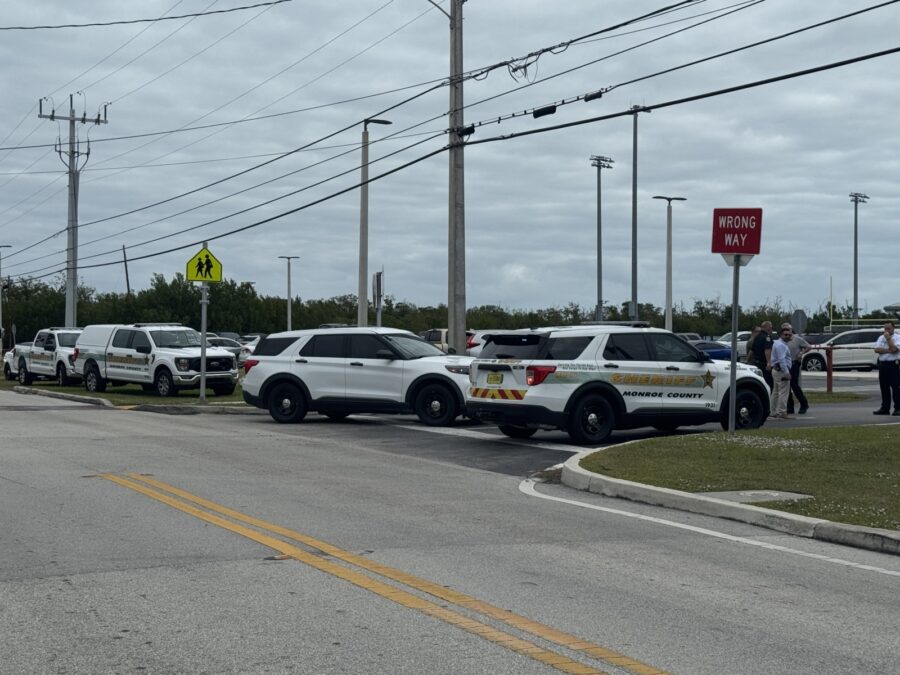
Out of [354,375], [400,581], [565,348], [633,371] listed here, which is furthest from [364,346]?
[400,581]

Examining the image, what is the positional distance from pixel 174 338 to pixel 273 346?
11.0 m

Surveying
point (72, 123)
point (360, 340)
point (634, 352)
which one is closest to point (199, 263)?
point (360, 340)

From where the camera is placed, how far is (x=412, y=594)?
7398 mm

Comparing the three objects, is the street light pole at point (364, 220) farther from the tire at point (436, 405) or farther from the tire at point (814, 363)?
the tire at point (814, 363)

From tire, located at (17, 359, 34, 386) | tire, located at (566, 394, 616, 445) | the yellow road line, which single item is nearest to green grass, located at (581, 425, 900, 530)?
tire, located at (566, 394, 616, 445)

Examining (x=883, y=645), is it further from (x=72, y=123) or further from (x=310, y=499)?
(x=72, y=123)

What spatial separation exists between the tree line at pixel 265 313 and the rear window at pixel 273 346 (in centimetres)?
5291

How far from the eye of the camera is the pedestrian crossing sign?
2719cm

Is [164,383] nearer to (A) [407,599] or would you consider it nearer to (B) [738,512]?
(B) [738,512]

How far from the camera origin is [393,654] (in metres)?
6.02

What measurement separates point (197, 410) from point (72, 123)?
34604 mm

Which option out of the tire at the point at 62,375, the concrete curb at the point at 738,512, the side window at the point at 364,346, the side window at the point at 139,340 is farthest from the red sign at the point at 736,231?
the tire at the point at 62,375

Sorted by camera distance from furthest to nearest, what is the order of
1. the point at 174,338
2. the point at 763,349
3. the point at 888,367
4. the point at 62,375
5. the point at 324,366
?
the point at 62,375, the point at 174,338, the point at 763,349, the point at 324,366, the point at 888,367

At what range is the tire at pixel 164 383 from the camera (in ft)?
104
